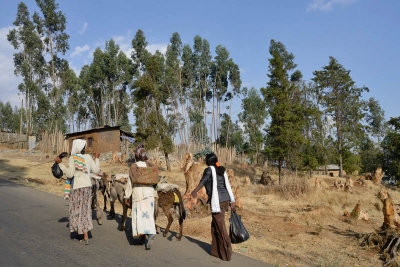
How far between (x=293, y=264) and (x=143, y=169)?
3.54m

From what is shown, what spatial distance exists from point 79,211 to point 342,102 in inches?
1389

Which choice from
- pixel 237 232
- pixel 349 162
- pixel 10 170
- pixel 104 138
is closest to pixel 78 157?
pixel 237 232

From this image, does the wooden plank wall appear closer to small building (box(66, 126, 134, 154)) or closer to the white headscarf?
small building (box(66, 126, 134, 154))

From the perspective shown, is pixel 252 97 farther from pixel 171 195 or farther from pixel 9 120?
pixel 9 120

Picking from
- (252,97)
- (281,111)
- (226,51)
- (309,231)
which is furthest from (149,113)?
(252,97)

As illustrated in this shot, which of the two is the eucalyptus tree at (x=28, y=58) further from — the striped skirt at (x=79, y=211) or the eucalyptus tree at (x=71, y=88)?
the striped skirt at (x=79, y=211)

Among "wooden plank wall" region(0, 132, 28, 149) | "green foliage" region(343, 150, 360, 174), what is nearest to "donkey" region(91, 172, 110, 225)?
"green foliage" region(343, 150, 360, 174)

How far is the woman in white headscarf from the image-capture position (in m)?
5.40

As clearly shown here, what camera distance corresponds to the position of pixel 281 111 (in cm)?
2325

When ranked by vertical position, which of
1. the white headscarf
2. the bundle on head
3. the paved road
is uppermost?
the white headscarf

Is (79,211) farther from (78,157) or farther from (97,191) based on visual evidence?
(97,191)

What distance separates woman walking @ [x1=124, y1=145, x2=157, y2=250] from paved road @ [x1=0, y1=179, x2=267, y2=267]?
0.32 m

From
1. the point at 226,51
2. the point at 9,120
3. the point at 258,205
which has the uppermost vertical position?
the point at 226,51

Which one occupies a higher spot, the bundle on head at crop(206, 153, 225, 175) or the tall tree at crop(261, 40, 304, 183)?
the tall tree at crop(261, 40, 304, 183)
